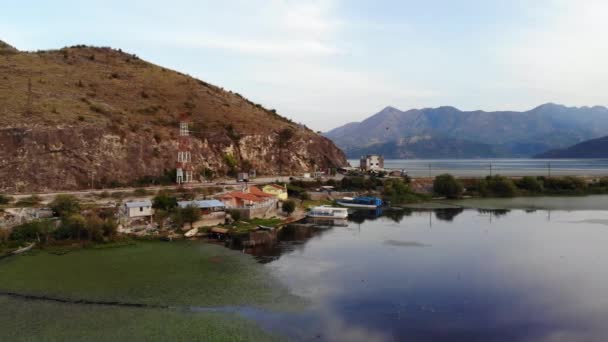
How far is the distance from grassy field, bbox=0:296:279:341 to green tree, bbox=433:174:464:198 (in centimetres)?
6201

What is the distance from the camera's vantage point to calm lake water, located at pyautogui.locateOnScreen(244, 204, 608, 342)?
19.9 m

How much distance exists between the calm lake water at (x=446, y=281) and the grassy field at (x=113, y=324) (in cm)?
175

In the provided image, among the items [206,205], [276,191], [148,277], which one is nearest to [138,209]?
[206,205]

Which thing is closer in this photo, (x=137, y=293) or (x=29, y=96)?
(x=137, y=293)

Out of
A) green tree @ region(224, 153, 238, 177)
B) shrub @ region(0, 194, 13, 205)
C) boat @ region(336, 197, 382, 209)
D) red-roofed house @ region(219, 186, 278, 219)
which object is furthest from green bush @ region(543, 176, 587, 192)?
shrub @ region(0, 194, 13, 205)

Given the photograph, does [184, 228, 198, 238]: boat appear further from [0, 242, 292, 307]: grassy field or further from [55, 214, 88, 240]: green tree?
[55, 214, 88, 240]: green tree

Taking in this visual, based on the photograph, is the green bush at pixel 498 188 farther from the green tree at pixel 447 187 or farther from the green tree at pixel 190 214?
the green tree at pixel 190 214

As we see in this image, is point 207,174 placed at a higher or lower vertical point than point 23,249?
higher

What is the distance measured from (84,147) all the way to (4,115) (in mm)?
10222

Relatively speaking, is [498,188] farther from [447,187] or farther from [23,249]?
[23,249]

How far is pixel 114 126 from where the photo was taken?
59.9 metres

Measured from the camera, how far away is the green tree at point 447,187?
247 feet

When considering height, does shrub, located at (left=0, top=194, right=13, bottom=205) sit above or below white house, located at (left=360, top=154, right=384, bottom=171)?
below

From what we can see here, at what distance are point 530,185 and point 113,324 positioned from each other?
3168 inches
